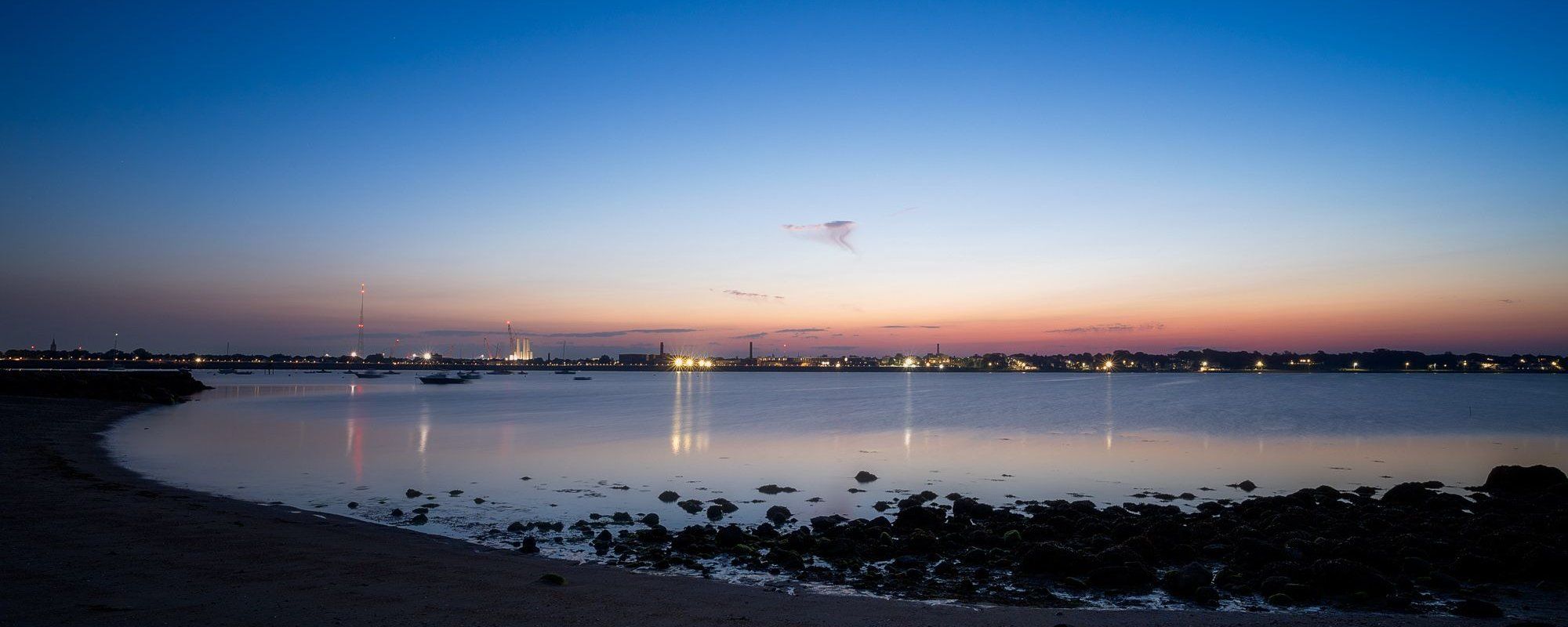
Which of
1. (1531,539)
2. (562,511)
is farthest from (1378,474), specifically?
(562,511)

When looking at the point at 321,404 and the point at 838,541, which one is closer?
the point at 838,541

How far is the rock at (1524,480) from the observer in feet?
59.8

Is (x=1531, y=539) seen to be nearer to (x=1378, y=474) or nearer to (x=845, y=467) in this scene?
(x=1378, y=474)

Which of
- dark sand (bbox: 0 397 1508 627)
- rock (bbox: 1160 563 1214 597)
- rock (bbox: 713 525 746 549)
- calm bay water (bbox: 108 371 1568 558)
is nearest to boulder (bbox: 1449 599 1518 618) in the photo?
dark sand (bbox: 0 397 1508 627)

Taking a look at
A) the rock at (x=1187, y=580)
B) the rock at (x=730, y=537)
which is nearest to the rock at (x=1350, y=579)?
the rock at (x=1187, y=580)

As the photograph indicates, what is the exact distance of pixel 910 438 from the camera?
119 ft

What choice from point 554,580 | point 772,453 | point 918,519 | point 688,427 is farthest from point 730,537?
point 688,427

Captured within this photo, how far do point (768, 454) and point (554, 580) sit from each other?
19950 millimetres

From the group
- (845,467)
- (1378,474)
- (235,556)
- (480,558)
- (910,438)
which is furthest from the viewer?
(910,438)

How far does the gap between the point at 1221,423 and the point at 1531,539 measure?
1381 inches

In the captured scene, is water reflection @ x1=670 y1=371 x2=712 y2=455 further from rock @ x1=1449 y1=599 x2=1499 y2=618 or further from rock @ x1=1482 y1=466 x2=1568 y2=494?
rock @ x1=1449 y1=599 x2=1499 y2=618

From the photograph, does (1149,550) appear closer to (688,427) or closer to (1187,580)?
(1187,580)

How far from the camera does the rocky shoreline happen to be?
989 cm

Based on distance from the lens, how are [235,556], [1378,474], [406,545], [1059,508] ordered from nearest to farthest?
[235,556], [406,545], [1059,508], [1378,474]
